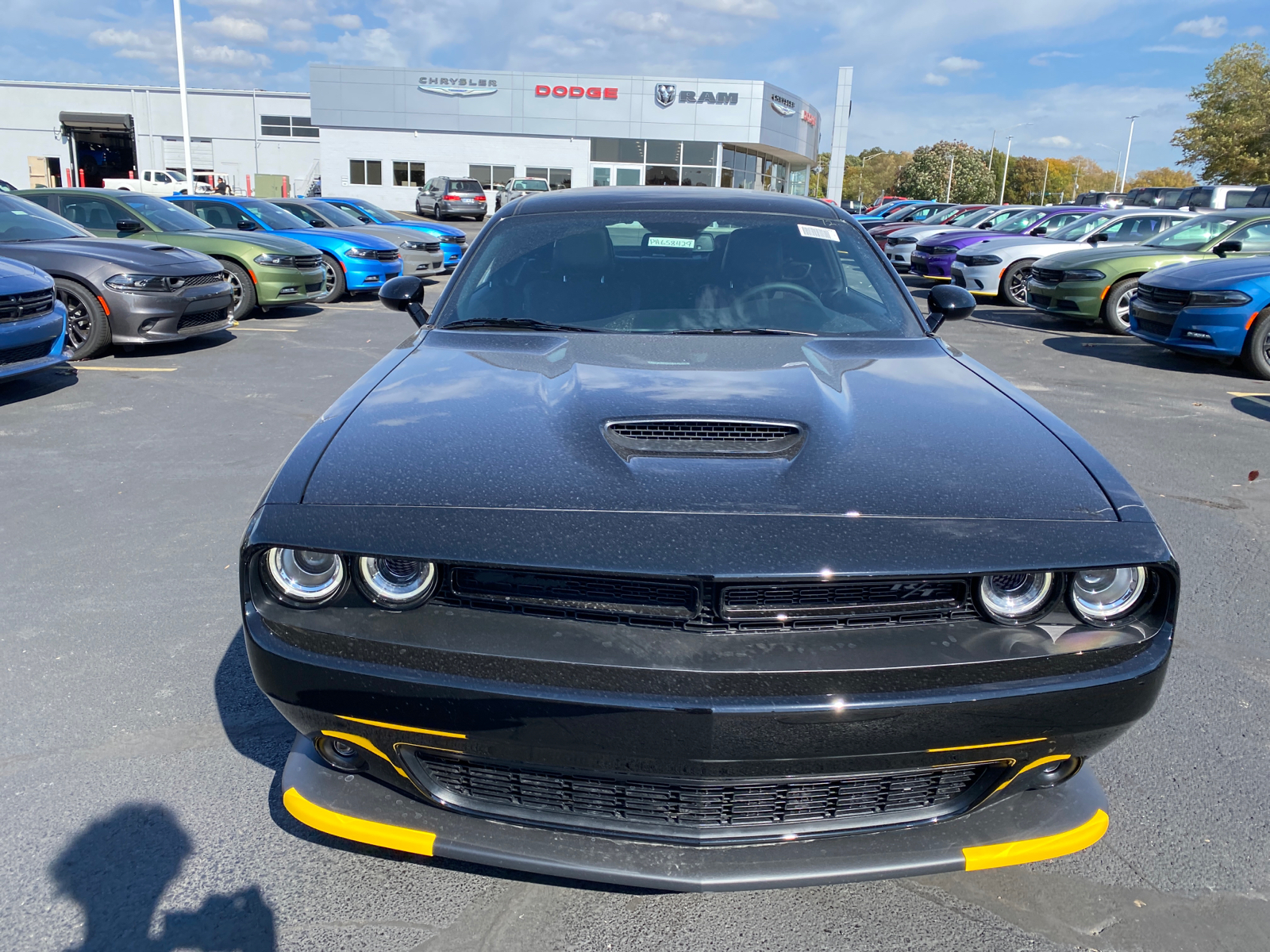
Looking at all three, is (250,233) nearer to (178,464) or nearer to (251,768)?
(178,464)

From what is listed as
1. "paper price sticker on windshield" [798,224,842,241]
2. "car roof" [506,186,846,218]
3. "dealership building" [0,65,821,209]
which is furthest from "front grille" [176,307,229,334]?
"dealership building" [0,65,821,209]

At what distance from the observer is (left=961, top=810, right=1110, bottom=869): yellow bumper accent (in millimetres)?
1848

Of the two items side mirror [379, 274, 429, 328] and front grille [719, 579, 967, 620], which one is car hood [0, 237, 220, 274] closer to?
side mirror [379, 274, 429, 328]

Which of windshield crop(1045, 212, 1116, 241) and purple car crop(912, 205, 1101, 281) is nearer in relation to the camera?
windshield crop(1045, 212, 1116, 241)

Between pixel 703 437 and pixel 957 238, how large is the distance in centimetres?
1516

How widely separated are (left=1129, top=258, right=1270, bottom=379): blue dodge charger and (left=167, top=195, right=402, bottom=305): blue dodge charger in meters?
10.0

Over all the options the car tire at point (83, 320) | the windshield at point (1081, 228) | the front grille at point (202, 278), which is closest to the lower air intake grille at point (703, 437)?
the car tire at point (83, 320)

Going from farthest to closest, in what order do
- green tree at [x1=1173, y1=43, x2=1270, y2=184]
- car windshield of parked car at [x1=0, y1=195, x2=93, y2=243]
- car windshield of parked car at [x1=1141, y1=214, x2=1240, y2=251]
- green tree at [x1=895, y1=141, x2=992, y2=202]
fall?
green tree at [x1=895, y1=141, x2=992, y2=202]
green tree at [x1=1173, y1=43, x2=1270, y2=184]
car windshield of parked car at [x1=1141, y1=214, x2=1240, y2=251]
car windshield of parked car at [x1=0, y1=195, x2=93, y2=243]

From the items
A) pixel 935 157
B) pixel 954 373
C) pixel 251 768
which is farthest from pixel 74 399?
pixel 935 157

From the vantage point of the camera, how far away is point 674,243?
3.47 m

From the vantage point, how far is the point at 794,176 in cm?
6812

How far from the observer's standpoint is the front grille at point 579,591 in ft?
5.78

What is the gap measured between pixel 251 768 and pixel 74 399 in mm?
5630

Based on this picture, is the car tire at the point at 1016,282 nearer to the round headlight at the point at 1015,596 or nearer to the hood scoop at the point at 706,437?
the hood scoop at the point at 706,437
